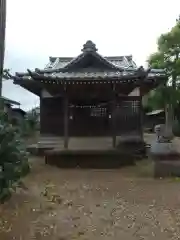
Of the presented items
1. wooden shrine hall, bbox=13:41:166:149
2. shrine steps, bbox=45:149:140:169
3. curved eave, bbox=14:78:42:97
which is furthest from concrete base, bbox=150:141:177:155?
curved eave, bbox=14:78:42:97

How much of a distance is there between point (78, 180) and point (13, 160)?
14.6ft

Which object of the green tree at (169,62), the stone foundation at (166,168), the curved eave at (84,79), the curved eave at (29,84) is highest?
the green tree at (169,62)

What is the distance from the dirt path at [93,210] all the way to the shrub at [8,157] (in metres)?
0.66

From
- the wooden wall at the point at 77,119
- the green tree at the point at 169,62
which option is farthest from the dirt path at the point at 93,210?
the green tree at the point at 169,62

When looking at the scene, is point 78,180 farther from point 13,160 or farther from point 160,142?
point 13,160

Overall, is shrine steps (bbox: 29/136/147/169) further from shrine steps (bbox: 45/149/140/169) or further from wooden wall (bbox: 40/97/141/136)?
wooden wall (bbox: 40/97/141/136)

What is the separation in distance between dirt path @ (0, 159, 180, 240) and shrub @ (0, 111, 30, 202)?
662 mm

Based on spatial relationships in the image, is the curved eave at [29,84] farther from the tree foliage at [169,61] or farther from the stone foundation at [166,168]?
the tree foliage at [169,61]

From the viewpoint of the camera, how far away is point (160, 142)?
1031 cm

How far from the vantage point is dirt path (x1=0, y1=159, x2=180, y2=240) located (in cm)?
512

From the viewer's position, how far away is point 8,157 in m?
5.40

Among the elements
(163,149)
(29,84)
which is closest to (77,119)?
(29,84)

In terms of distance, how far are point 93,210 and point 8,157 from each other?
1.88 m

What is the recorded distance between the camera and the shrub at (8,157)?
196 inches
